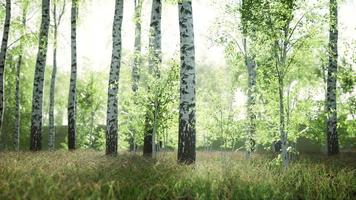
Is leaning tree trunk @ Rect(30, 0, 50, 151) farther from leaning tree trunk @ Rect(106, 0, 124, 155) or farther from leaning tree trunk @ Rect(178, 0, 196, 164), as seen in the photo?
leaning tree trunk @ Rect(178, 0, 196, 164)

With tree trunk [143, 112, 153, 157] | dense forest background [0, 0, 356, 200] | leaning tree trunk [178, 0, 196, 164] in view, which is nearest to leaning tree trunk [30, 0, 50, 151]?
dense forest background [0, 0, 356, 200]

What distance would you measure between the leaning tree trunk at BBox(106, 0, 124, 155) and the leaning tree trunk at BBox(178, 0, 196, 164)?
4572 mm

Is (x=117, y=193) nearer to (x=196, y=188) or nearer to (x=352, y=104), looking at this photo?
(x=196, y=188)

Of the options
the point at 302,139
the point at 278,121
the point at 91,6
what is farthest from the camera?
the point at 302,139

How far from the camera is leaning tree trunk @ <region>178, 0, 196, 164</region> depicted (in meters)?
11.2

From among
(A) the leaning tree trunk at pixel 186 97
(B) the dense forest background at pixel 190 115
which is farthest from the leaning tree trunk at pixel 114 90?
(A) the leaning tree trunk at pixel 186 97

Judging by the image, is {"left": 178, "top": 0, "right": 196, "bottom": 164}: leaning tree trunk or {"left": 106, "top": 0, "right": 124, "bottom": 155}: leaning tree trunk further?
{"left": 106, "top": 0, "right": 124, "bottom": 155}: leaning tree trunk

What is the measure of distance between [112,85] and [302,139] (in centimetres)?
3799

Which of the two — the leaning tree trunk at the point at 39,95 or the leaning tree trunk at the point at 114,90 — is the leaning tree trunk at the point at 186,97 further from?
the leaning tree trunk at the point at 39,95

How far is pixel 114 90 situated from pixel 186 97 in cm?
528

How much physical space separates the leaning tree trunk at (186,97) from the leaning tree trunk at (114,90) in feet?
15.0

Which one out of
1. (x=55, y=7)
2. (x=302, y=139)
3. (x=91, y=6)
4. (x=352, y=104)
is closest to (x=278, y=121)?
(x=352, y=104)

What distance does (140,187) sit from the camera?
20.6ft

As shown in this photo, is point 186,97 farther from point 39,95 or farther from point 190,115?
point 39,95
